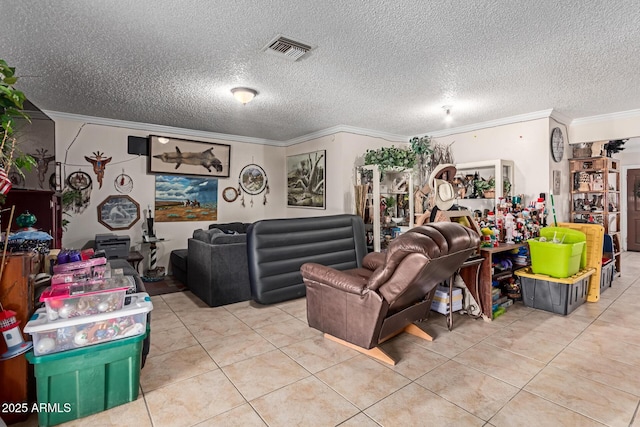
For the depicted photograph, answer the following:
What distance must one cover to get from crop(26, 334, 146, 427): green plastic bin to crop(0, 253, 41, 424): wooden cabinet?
0.18m

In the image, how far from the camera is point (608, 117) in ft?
15.1

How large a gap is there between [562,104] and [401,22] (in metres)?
3.15

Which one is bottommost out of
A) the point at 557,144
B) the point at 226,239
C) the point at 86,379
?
the point at 86,379

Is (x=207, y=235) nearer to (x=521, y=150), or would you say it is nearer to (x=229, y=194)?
(x=229, y=194)

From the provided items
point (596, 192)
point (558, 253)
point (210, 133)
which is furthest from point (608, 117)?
point (210, 133)

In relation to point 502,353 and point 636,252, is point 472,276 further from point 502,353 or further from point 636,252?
point 636,252

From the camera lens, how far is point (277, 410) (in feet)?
6.19

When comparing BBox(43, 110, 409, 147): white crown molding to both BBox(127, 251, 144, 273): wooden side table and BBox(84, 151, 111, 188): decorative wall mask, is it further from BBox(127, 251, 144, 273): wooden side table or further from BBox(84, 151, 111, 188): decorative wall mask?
BBox(127, 251, 144, 273): wooden side table

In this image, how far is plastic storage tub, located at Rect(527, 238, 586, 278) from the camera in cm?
335

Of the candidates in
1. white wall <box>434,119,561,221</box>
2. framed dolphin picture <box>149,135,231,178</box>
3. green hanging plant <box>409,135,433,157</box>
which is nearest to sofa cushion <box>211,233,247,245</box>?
framed dolphin picture <box>149,135,231,178</box>

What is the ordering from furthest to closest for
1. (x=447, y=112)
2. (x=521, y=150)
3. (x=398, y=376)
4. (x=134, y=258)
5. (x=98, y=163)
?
(x=98, y=163)
(x=521, y=150)
(x=134, y=258)
(x=447, y=112)
(x=398, y=376)

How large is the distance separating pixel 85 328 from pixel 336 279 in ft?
5.34

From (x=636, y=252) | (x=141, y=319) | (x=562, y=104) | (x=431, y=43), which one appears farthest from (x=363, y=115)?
(x=636, y=252)

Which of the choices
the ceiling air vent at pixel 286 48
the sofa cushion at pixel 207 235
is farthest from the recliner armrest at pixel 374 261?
the ceiling air vent at pixel 286 48
